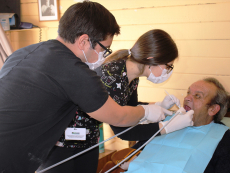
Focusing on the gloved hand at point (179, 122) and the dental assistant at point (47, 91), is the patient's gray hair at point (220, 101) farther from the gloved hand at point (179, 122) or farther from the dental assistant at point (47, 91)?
the dental assistant at point (47, 91)

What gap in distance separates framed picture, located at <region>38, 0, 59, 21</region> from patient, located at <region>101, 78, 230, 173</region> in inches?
70.4

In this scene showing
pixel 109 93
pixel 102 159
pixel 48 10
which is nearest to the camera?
pixel 109 93

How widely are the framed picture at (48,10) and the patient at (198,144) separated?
5.87 feet

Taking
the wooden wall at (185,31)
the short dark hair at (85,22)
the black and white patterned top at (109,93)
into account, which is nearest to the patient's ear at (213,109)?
the wooden wall at (185,31)

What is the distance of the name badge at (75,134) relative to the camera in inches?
52.4

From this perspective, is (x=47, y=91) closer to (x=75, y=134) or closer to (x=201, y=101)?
(x=75, y=134)

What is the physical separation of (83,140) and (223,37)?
1.60 meters

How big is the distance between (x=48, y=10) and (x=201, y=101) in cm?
201

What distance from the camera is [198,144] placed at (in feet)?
4.92

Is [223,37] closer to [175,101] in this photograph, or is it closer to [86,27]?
[175,101]

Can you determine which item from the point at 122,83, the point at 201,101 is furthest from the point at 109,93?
the point at 201,101

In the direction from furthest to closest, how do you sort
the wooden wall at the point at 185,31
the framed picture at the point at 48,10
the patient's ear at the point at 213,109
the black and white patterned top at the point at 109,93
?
the framed picture at the point at 48,10
the wooden wall at the point at 185,31
the patient's ear at the point at 213,109
the black and white patterned top at the point at 109,93

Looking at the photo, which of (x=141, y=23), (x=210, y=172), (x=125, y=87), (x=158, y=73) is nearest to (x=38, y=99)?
(x=125, y=87)

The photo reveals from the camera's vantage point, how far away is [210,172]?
4.68ft
